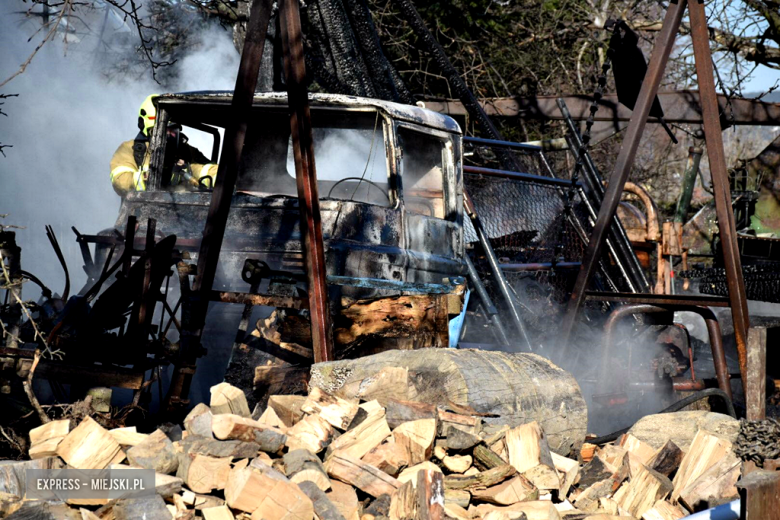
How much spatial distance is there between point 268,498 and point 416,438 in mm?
697

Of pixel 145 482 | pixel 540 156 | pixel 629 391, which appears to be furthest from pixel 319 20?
pixel 145 482

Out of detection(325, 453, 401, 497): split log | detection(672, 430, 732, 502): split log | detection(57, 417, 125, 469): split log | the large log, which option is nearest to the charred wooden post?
the large log

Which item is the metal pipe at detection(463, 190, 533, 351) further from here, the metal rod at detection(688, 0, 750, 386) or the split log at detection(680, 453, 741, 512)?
the split log at detection(680, 453, 741, 512)

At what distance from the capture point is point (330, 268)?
15.3 ft

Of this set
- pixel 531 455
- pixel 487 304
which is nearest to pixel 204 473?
pixel 531 455

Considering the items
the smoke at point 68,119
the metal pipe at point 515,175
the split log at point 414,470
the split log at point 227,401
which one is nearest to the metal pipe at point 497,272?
the metal pipe at point 515,175

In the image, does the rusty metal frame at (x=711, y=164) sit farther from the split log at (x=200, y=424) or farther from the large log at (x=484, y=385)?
the split log at (x=200, y=424)

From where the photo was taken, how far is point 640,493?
319 cm

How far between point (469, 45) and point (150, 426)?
1122 centimetres

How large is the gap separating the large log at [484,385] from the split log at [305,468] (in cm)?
65

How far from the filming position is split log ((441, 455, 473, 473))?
9.85ft

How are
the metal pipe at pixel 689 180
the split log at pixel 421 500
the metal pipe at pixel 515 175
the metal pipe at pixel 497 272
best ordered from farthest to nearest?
the metal pipe at pixel 689 180, the metal pipe at pixel 515 175, the metal pipe at pixel 497 272, the split log at pixel 421 500

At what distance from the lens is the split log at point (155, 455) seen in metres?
2.69

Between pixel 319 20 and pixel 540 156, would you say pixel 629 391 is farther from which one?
pixel 319 20
